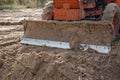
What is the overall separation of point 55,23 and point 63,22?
24 centimetres

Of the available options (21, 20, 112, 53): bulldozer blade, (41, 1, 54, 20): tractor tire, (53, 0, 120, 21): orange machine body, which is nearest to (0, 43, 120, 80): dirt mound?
(21, 20, 112, 53): bulldozer blade

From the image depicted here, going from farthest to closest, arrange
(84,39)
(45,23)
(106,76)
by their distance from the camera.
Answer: (45,23), (84,39), (106,76)

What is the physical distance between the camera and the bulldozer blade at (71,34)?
23.6 feet

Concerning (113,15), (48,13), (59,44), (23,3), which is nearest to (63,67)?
(59,44)

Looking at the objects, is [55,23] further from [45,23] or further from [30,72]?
[30,72]

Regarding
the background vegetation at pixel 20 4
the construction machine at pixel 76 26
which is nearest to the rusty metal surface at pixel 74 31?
the construction machine at pixel 76 26

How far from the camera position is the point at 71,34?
7.55 m

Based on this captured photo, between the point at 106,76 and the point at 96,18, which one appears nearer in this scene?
the point at 106,76

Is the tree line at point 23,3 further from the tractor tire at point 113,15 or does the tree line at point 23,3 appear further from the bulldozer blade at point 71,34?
the tractor tire at point 113,15

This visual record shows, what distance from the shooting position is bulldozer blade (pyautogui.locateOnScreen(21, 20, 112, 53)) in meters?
7.21

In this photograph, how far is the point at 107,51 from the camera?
277 inches

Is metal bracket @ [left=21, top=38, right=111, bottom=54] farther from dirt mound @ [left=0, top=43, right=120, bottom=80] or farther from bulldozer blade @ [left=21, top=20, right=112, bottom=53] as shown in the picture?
dirt mound @ [left=0, top=43, right=120, bottom=80]

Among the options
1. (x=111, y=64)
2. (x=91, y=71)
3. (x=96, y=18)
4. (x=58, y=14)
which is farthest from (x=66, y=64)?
(x=96, y=18)

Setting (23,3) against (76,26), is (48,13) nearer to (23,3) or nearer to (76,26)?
(76,26)
